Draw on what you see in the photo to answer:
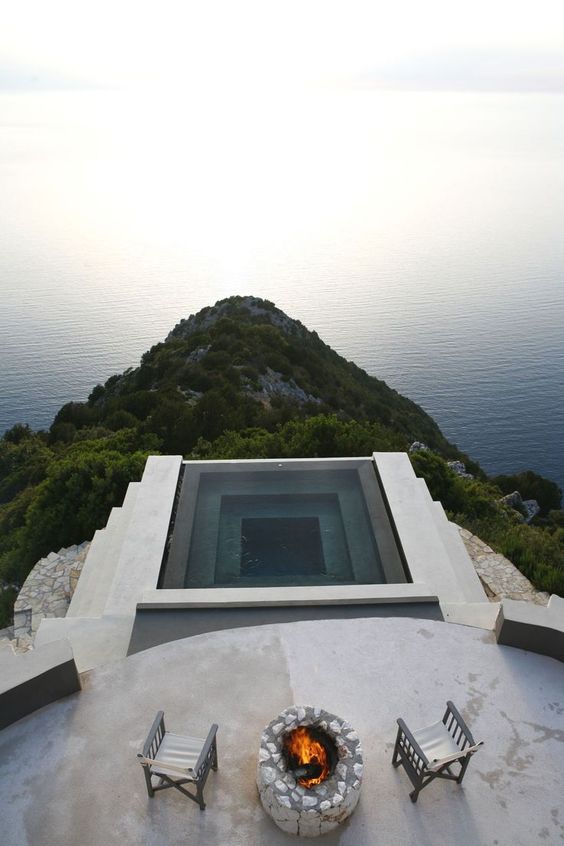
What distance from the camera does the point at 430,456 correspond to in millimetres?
19312

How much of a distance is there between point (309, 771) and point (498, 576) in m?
9.47

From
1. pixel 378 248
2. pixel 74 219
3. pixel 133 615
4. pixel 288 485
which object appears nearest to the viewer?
pixel 133 615

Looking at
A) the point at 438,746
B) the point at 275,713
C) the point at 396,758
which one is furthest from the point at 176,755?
the point at 438,746

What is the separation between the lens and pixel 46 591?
1377 cm

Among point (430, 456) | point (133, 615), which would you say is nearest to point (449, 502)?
Answer: point (430, 456)

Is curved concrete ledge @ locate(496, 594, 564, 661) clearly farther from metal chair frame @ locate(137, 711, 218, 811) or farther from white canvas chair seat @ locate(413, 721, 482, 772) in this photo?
metal chair frame @ locate(137, 711, 218, 811)

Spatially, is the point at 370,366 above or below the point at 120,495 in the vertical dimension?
below

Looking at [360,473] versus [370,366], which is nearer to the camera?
[360,473]

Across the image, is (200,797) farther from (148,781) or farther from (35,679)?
(35,679)

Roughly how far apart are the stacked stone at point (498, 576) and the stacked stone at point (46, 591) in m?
10.1

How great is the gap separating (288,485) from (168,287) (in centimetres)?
9381

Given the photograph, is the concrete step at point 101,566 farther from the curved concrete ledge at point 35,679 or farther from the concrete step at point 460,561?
the concrete step at point 460,561

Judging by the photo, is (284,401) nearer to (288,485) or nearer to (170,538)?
(288,485)

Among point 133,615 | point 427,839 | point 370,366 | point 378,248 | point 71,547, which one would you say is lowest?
point 370,366
